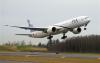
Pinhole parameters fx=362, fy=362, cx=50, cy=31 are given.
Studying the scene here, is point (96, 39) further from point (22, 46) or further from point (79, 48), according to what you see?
point (22, 46)

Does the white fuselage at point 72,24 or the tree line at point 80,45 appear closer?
the white fuselage at point 72,24

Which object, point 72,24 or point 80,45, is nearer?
point 72,24

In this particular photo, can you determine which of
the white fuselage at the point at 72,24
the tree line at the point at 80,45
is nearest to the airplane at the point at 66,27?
the white fuselage at the point at 72,24

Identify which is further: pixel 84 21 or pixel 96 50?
pixel 96 50

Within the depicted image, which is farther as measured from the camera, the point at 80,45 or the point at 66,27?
the point at 80,45

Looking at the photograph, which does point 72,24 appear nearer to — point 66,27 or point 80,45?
point 66,27

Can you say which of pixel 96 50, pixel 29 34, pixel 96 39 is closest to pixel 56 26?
pixel 29 34

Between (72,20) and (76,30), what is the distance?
4.25 meters

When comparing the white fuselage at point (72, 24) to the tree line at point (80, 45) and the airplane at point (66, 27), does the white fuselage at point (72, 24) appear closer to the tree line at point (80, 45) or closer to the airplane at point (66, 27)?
the airplane at point (66, 27)

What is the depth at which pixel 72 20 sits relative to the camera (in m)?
77.1

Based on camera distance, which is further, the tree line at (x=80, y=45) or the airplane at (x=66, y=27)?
the tree line at (x=80, y=45)

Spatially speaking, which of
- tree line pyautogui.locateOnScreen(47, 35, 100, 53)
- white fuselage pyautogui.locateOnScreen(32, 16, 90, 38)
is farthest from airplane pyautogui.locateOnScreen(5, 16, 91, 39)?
tree line pyautogui.locateOnScreen(47, 35, 100, 53)

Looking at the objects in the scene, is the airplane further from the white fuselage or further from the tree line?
the tree line

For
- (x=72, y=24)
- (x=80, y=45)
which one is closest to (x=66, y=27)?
(x=72, y=24)
